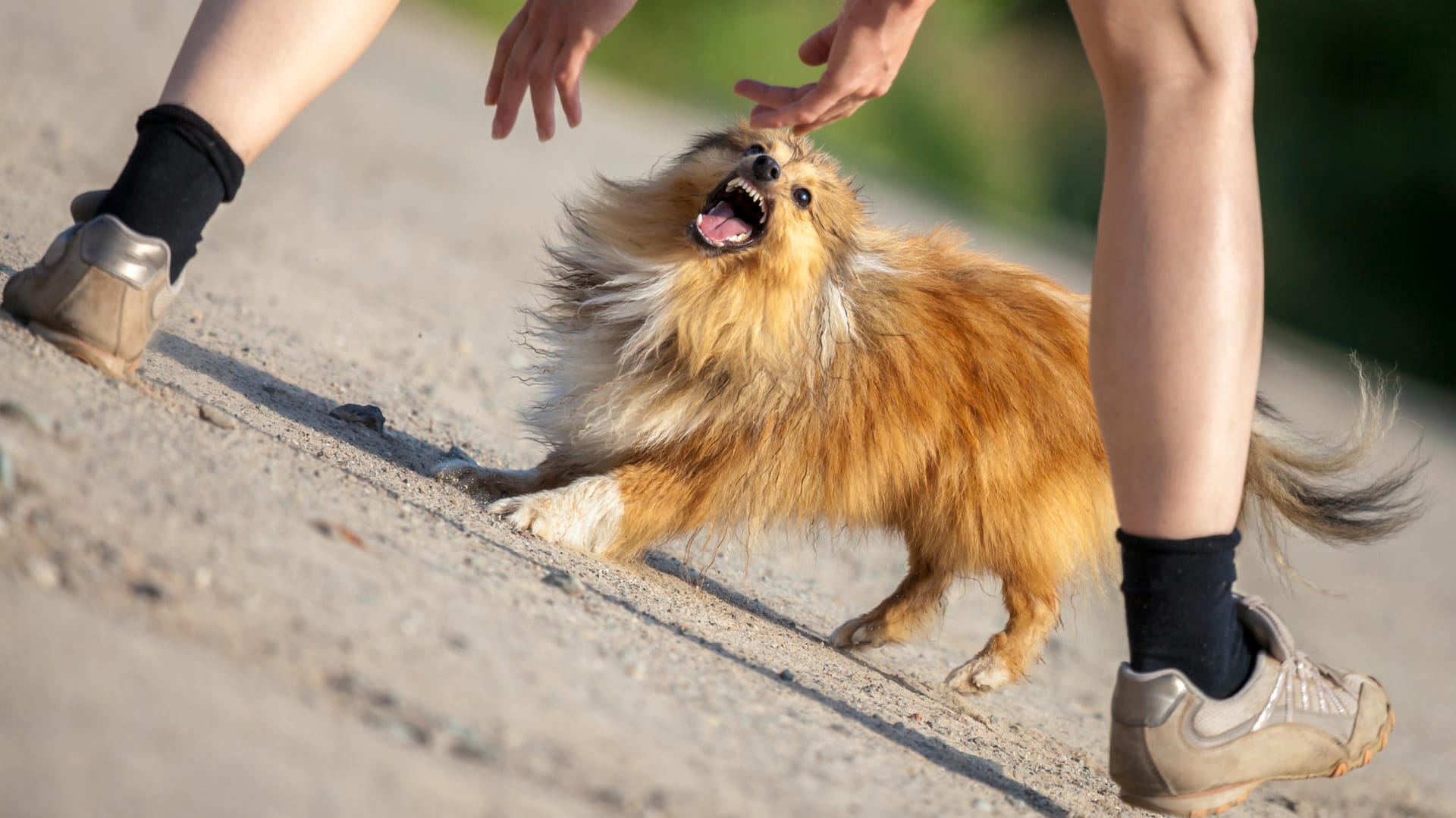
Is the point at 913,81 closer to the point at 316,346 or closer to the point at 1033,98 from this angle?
the point at 1033,98

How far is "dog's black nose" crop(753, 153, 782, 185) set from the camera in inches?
130

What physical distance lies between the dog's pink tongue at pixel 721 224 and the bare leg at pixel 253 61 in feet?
3.79

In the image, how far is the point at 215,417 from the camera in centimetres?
243

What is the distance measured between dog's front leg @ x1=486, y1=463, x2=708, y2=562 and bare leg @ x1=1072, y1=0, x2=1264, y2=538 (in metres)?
1.42

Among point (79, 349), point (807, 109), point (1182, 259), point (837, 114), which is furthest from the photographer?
point (837, 114)

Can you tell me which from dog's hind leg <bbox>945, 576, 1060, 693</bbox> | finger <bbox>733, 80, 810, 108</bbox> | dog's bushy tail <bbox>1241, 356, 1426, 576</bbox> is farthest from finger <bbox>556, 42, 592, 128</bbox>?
dog's bushy tail <bbox>1241, 356, 1426, 576</bbox>

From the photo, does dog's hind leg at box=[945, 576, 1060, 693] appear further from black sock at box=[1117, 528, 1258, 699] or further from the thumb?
the thumb

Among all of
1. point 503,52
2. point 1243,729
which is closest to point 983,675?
point 1243,729

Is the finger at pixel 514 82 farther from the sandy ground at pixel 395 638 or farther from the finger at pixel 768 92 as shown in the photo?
the sandy ground at pixel 395 638

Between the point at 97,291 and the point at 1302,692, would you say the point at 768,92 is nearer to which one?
the point at 97,291

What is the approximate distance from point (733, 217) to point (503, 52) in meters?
0.77

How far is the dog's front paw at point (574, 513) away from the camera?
3.15 metres

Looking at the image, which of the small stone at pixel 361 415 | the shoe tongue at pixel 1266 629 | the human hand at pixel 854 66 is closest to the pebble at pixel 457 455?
the small stone at pixel 361 415

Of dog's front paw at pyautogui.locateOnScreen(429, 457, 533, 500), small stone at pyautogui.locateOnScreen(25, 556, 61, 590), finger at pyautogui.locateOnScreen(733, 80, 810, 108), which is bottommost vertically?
small stone at pyautogui.locateOnScreen(25, 556, 61, 590)
